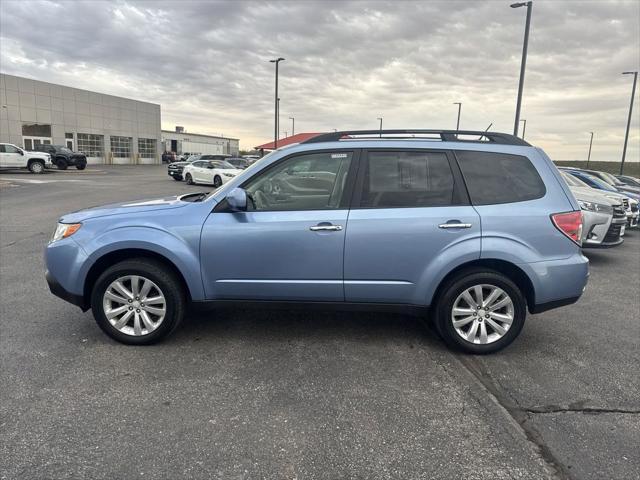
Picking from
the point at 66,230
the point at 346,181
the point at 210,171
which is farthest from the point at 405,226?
the point at 210,171

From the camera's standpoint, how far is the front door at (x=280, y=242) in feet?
11.9

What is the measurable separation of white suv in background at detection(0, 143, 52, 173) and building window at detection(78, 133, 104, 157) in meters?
21.8

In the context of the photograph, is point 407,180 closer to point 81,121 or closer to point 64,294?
point 64,294

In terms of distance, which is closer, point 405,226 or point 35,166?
point 405,226

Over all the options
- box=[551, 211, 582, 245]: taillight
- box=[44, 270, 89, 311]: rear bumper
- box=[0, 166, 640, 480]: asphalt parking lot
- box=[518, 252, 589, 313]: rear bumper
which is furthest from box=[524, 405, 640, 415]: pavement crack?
box=[44, 270, 89, 311]: rear bumper

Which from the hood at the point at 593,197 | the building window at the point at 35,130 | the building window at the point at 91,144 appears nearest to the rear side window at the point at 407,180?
the hood at the point at 593,197

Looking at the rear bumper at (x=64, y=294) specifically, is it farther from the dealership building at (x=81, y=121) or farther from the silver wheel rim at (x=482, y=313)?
the dealership building at (x=81, y=121)

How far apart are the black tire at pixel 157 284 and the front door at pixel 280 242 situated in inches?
11.0

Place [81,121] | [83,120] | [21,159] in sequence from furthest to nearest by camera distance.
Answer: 1. [83,120]
2. [81,121]
3. [21,159]

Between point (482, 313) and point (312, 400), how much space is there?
1.63 m

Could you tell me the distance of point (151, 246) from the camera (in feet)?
11.9

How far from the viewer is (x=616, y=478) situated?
2334mm

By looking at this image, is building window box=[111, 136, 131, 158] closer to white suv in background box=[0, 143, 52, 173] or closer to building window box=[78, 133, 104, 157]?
building window box=[78, 133, 104, 157]

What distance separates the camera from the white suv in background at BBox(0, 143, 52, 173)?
27.1 m
